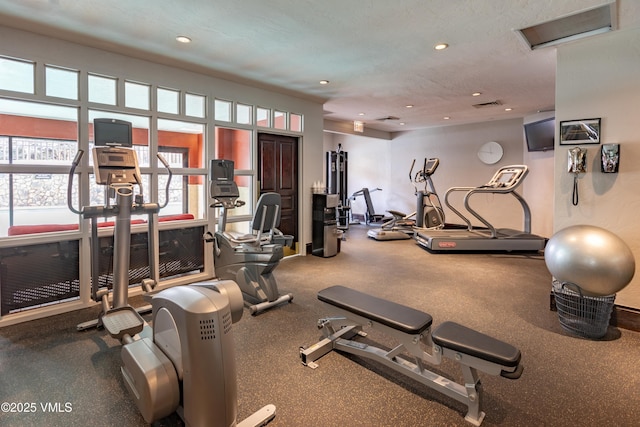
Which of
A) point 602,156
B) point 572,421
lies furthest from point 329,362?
point 602,156

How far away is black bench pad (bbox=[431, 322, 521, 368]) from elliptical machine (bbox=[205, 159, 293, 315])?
1.86 meters

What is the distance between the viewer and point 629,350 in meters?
2.68

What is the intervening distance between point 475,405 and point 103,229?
3783mm

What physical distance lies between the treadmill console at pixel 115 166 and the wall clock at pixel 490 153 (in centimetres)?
771

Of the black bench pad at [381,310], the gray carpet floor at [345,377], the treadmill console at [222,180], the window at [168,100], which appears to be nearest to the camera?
the gray carpet floor at [345,377]

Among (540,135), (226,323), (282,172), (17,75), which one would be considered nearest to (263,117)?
(282,172)

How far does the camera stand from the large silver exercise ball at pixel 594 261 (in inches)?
104

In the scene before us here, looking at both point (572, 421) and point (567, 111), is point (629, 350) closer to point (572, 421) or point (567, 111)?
point (572, 421)

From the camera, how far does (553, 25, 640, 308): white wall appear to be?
3.06m

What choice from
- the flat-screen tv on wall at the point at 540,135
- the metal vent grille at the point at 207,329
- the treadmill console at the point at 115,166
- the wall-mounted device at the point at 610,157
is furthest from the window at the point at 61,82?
the flat-screen tv on wall at the point at 540,135

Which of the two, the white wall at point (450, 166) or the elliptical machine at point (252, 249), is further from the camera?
the white wall at point (450, 166)

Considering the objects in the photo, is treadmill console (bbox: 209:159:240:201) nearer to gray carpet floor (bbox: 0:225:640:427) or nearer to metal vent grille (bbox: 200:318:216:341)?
gray carpet floor (bbox: 0:225:640:427)

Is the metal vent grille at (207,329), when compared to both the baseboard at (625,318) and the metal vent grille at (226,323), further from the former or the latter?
the baseboard at (625,318)

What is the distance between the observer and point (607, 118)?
318 cm
